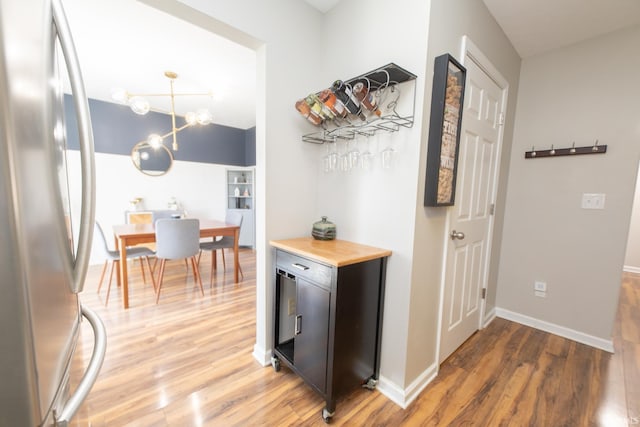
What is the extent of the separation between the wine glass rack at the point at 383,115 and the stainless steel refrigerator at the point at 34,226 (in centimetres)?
118

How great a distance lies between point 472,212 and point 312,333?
1442 mm

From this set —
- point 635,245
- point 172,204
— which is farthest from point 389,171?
point 635,245

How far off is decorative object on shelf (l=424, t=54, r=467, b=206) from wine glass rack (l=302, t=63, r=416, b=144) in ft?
0.41

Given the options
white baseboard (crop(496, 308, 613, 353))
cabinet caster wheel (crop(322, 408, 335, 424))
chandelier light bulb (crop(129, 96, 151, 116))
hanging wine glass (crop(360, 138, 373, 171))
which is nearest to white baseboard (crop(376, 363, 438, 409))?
cabinet caster wheel (crop(322, 408, 335, 424))

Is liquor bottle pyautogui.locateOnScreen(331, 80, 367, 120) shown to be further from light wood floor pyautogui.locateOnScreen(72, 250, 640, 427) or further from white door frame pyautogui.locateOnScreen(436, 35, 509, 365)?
light wood floor pyautogui.locateOnScreen(72, 250, 640, 427)

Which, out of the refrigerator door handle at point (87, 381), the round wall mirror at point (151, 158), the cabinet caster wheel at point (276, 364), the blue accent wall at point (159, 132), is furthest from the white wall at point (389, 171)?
the round wall mirror at point (151, 158)

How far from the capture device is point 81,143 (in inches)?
23.0

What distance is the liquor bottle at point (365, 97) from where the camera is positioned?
1.35m

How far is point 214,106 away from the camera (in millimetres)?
3859

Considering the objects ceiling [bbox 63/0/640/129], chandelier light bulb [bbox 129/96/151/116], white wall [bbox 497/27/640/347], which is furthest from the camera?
chandelier light bulb [bbox 129/96/151/116]

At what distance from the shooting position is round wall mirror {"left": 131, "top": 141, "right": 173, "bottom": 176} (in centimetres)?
406

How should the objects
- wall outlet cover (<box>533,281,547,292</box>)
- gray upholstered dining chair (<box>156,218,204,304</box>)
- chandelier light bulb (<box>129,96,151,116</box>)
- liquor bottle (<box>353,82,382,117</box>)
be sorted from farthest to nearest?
gray upholstered dining chair (<box>156,218,204,304</box>)
chandelier light bulb (<box>129,96,151,116</box>)
wall outlet cover (<box>533,281,547,292</box>)
liquor bottle (<box>353,82,382,117</box>)

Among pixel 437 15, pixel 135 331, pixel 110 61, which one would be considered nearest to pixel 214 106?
pixel 110 61

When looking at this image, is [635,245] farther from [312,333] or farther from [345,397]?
[312,333]
